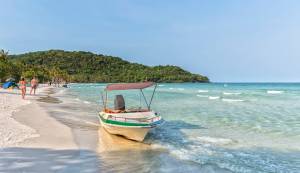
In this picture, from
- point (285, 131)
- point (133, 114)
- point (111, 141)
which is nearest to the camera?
point (111, 141)

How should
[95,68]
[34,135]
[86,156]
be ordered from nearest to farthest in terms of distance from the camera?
[86,156], [34,135], [95,68]

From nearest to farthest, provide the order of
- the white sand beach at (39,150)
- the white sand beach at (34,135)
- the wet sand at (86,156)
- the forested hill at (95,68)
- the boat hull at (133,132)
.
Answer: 1. the white sand beach at (39,150)
2. the wet sand at (86,156)
3. the white sand beach at (34,135)
4. the boat hull at (133,132)
5. the forested hill at (95,68)

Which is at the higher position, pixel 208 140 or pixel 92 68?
pixel 92 68

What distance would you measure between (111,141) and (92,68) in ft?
580

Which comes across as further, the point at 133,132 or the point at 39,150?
the point at 133,132

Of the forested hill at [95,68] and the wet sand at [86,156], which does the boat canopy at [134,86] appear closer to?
the wet sand at [86,156]

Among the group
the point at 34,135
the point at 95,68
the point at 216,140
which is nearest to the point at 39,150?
the point at 34,135

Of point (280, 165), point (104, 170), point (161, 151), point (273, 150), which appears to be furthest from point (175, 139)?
point (104, 170)

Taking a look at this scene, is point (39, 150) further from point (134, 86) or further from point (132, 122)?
point (134, 86)

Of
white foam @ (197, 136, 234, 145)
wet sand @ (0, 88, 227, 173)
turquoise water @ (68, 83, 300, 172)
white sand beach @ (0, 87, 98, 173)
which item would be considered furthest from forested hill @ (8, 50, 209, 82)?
wet sand @ (0, 88, 227, 173)

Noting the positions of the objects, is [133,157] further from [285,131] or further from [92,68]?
[92,68]

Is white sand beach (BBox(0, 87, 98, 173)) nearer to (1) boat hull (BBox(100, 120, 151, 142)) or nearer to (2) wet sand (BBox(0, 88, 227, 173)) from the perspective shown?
(2) wet sand (BBox(0, 88, 227, 173))

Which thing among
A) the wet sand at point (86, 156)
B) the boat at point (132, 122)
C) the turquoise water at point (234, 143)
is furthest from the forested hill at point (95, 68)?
the wet sand at point (86, 156)

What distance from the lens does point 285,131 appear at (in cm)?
1440
